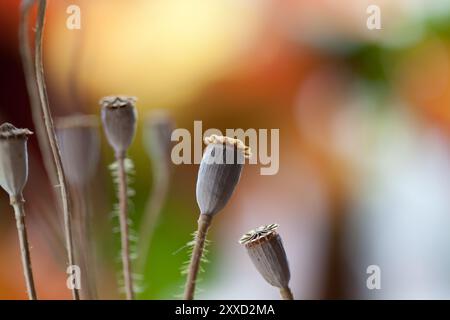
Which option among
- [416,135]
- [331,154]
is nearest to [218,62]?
[331,154]

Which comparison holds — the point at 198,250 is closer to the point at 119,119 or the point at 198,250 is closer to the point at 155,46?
the point at 119,119

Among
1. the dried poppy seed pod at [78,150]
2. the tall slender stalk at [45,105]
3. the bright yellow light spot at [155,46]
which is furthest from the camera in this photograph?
the bright yellow light spot at [155,46]

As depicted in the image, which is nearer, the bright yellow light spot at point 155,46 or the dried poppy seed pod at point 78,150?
the dried poppy seed pod at point 78,150

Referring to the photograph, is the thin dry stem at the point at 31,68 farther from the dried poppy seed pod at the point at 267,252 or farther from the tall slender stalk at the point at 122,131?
the dried poppy seed pod at the point at 267,252

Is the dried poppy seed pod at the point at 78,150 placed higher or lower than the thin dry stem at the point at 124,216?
higher

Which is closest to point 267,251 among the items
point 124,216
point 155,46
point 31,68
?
point 124,216

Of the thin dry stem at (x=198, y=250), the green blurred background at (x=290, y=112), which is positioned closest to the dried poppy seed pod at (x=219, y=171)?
the thin dry stem at (x=198, y=250)

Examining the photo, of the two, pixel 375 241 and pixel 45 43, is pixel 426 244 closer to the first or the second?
pixel 375 241
